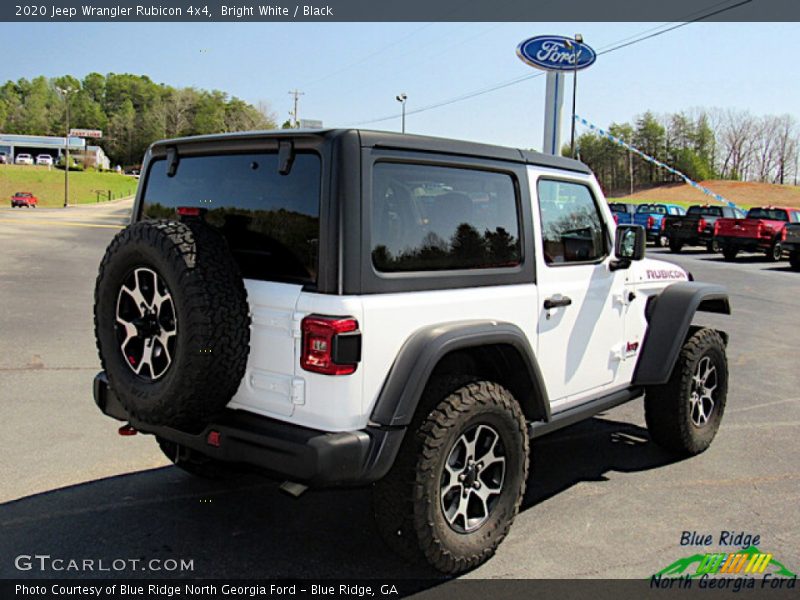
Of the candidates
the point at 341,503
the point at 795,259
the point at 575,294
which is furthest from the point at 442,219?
the point at 795,259

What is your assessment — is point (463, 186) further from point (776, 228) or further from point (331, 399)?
point (776, 228)

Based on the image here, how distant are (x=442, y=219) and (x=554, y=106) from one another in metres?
32.4

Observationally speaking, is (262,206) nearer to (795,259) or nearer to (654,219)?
(795,259)

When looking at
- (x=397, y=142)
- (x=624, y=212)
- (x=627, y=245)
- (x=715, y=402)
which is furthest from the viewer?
(x=624, y=212)

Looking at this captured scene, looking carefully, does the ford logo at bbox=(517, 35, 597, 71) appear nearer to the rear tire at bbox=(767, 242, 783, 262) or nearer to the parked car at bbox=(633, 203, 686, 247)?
the parked car at bbox=(633, 203, 686, 247)

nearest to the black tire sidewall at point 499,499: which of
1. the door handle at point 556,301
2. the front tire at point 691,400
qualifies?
the door handle at point 556,301

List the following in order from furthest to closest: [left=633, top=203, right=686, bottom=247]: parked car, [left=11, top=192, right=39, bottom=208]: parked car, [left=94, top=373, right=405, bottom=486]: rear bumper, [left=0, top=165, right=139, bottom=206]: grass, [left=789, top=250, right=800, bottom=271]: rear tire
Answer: [left=0, top=165, right=139, bottom=206]: grass → [left=11, top=192, right=39, bottom=208]: parked car → [left=633, top=203, right=686, bottom=247]: parked car → [left=789, top=250, right=800, bottom=271]: rear tire → [left=94, top=373, right=405, bottom=486]: rear bumper

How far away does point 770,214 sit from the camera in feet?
84.5

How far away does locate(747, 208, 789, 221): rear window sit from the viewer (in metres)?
25.1

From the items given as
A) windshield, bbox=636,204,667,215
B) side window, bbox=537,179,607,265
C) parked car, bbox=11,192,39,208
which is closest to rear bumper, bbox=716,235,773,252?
windshield, bbox=636,204,667,215

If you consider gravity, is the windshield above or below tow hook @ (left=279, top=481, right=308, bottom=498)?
above

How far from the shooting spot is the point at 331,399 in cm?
297

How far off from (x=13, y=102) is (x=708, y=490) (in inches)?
8208

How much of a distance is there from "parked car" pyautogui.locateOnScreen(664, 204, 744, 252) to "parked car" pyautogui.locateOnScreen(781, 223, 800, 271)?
4437 mm
